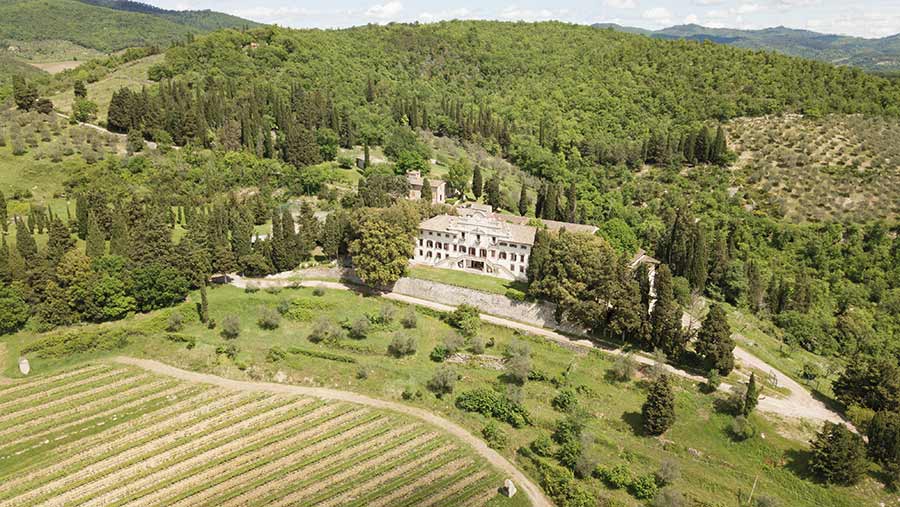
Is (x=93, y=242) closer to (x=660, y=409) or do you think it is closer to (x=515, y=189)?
(x=660, y=409)

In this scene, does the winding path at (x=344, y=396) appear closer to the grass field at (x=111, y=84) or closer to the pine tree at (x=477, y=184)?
the pine tree at (x=477, y=184)

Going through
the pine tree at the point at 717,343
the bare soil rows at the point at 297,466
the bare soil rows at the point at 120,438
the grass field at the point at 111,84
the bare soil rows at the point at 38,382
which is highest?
the grass field at the point at 111,84

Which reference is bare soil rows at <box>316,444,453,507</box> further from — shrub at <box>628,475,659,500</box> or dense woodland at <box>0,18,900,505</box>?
shrub at <box>628,475,659,500</box>

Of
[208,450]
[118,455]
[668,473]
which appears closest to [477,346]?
[668,473]

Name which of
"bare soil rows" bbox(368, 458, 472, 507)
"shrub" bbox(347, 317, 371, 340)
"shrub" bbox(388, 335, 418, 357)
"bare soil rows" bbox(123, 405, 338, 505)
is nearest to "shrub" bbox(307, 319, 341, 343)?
"shrub" bbox(347, 317, 371, 340)

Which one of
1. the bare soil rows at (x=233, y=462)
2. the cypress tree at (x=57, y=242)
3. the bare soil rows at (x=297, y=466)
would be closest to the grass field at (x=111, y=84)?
the cypress tree at (x=57, y=242)

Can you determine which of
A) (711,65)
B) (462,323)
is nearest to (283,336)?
(462,323)
